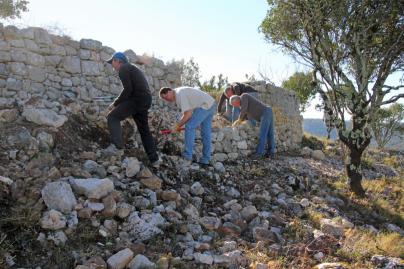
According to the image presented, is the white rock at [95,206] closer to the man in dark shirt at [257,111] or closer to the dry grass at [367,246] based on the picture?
the dry grass at [367,246]

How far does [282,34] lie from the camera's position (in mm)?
9492

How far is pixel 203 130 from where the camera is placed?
7082 millimetres

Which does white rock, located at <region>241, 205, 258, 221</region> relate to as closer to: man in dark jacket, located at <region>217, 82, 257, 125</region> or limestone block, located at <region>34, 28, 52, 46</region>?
man in dark jacket, located at <region>217, 82, 257, 125</region>

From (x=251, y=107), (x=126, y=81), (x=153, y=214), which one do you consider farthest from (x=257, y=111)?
(x=153, y=214)

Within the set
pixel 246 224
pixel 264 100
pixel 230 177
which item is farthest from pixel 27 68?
pixel 264 100

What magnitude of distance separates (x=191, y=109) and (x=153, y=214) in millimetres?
2250

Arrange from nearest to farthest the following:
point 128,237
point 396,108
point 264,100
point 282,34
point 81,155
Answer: point 128,237
point 81,155
point 282,34
point 264,100
point 396,108

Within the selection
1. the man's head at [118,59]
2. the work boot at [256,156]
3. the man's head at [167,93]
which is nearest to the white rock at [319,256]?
the man's head at [167,93]

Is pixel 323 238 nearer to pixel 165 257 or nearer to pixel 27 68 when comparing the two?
pixel 165 257

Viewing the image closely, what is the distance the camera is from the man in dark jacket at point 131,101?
19.6 ft

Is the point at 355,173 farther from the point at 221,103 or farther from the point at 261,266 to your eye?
the point at 261,266

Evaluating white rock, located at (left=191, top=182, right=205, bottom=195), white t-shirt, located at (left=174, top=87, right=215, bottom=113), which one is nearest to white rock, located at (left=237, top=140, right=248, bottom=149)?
white t-shirt, located at (left=174, top=87, right=215, bottom=113)

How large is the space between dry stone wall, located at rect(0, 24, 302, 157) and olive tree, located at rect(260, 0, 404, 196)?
221cm

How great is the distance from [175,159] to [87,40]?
288 centimetres
